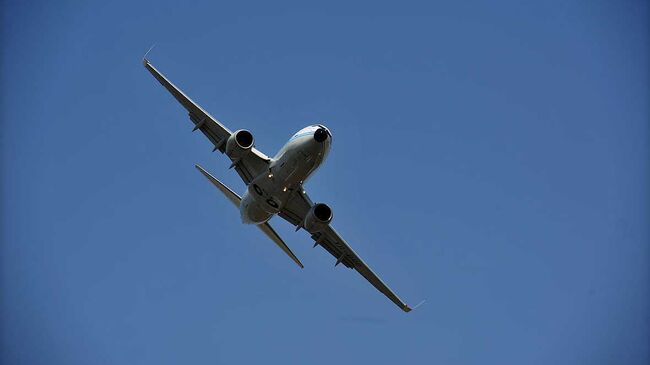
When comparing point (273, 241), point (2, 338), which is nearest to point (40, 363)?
point (2, 338)

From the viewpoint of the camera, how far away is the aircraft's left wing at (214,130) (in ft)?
104

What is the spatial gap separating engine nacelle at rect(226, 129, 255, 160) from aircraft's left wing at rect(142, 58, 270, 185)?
686 mm

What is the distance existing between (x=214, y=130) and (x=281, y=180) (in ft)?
16.5

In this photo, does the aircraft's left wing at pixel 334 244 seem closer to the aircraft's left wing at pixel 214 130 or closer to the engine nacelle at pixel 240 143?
the aircraft's left wing at pixel 214 130

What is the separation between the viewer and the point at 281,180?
30.7 metres

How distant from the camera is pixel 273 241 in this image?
3525 centimetres

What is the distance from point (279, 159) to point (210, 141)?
17.6 ft

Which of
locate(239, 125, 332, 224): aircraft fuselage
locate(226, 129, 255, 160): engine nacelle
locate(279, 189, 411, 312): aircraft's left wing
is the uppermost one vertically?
locate(226, 129, 255, 160): engine nacelle

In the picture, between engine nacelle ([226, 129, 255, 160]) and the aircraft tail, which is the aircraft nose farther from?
the aircraft tail

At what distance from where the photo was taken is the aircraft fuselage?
91.9ft

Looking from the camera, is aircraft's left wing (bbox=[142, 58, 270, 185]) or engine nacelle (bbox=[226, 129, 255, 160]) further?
aircraft's left wing (bbox=[142, 58, 270, 185])

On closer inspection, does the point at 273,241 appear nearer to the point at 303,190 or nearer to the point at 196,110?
the point at 303,190

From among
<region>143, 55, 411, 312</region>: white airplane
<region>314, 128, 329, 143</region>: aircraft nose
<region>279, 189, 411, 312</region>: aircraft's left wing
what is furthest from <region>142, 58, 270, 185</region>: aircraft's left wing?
<region>314, 128, 329, 143</region>: aircraft nose

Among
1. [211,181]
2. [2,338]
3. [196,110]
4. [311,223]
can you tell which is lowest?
[311,223]
